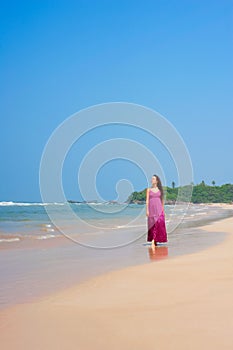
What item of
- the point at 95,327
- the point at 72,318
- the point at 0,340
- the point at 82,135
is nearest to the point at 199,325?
the point at 95,327

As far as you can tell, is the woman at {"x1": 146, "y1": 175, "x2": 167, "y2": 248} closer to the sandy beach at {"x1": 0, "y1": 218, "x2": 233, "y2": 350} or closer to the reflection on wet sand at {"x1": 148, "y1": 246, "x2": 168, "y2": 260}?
the reflection on wet sand at {"x1": 148, "y1": 246, "x2": 168, "y2": 260}

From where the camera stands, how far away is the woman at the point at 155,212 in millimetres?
10570

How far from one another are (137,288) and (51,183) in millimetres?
8721

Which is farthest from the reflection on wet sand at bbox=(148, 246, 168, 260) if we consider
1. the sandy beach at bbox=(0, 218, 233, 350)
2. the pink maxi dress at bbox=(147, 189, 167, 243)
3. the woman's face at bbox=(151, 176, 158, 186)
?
the sandy beach at bbox=(0, 218, 233, 350)

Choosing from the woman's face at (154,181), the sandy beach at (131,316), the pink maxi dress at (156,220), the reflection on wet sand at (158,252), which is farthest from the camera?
the woman's face at (154,181)

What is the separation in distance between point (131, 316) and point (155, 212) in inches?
Result: 270

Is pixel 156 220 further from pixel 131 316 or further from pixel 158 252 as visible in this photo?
pixel 131 316

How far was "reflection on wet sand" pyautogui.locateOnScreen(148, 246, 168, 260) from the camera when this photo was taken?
8.41 metres

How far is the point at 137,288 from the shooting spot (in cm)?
521

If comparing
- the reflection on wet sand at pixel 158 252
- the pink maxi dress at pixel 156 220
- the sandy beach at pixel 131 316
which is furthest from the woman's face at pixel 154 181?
the sandy beach at pixel 131 316

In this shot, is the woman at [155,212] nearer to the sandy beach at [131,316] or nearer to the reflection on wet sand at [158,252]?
the reflection on wet sand at [158,252]

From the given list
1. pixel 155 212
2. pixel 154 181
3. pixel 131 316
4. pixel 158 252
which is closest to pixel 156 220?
pixel 155 212

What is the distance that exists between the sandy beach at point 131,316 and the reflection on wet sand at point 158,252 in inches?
95.8

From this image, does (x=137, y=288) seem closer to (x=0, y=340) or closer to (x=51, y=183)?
(x=0, y=340)
